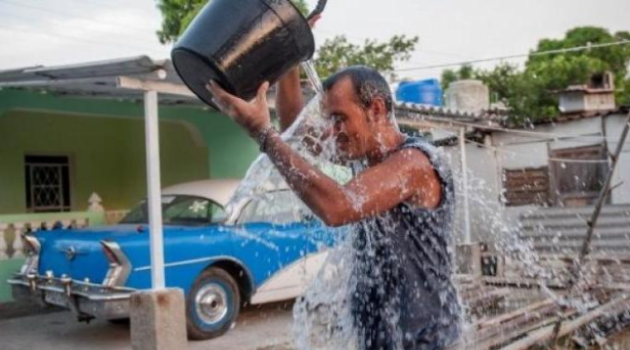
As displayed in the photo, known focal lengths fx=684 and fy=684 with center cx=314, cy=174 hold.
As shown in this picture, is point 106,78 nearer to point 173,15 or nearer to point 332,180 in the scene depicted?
point 332,180

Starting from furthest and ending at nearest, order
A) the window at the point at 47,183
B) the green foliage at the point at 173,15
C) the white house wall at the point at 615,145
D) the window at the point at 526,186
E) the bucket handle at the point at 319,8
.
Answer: the green foliage at the point at 173,15 → the window at the point at 526,186 → the white house wall at the point at 615,145 → the window at the point at 47,183 → the bucket handle at the point at 319,8

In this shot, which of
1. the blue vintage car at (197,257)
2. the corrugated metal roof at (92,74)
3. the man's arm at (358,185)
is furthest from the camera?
the blue vintage car at (197,257)

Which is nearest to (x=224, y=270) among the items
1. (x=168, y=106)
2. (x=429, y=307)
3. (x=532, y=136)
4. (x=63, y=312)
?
(x=63, y=312)

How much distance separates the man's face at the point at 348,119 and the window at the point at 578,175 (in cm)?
1237

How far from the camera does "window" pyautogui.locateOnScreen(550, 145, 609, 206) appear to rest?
1349cm

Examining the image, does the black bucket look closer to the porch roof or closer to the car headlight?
the porch roof

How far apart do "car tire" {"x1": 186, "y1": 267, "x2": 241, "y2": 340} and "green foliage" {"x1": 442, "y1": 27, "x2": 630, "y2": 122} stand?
45.8 feet

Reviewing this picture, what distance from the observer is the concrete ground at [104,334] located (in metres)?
6.87

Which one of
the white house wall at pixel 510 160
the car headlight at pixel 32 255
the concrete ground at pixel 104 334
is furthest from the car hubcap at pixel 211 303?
the white house wall at pixel 510 160

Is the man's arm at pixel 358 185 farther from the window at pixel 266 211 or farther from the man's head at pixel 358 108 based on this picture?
the window at pixel 266 211

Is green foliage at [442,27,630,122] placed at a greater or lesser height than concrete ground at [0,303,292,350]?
greater

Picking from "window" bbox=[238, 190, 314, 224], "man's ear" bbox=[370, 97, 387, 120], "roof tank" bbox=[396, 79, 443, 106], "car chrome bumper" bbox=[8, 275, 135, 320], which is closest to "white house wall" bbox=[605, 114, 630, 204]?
"roof tank" bbox=[396, 79, 443, 106]

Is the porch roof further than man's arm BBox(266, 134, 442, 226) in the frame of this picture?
Yes

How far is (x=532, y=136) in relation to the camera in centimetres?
1402
